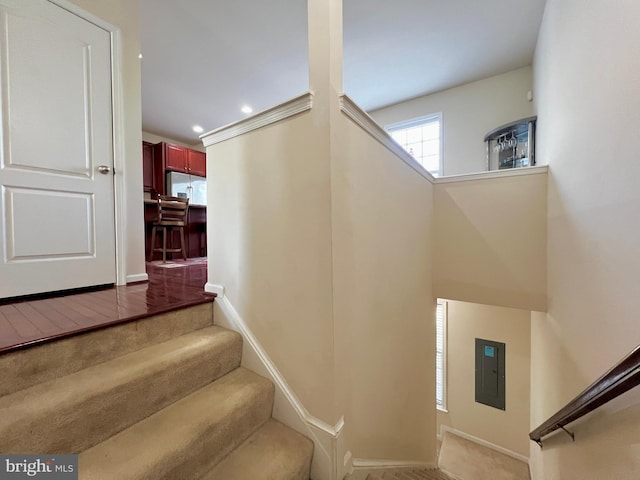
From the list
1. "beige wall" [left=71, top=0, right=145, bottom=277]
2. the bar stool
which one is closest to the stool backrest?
the bar stool

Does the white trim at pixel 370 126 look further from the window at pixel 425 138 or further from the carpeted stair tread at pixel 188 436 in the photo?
the window at pixel 425 138

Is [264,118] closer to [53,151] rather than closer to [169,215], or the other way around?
[53,151]

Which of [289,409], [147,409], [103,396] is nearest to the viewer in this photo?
[103,396]

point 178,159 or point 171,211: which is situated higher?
point 178,159

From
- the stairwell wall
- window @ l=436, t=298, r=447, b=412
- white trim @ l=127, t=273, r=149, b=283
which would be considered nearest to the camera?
the stairwell wall

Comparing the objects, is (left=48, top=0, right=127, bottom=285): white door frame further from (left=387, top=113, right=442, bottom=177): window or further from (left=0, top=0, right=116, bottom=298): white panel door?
(left=387, top=113, right=442, bottom=177): window

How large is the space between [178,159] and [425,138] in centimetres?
512

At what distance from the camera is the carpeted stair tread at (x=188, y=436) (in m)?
0.93

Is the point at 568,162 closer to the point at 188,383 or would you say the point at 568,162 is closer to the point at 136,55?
the point at 188,383

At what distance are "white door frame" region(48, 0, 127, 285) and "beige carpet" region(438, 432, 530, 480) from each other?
5.05 meters

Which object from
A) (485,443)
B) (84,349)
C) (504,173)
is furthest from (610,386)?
(485,443)

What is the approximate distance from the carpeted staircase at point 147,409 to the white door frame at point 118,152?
118cm

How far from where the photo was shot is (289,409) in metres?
1.42

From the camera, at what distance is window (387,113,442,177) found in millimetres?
4451
